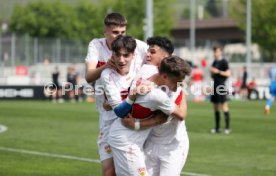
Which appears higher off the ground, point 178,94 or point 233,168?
point 178,94

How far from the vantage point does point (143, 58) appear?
28.4 feet

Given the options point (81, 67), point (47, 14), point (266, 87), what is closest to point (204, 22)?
point (47, 14)

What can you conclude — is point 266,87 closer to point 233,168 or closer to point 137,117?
point 233,168

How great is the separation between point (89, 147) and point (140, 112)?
9311 millimetres

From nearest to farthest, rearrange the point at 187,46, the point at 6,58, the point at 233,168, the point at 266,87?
the point at 233,168
the point at 266,87
the point at 6,58
the point at 187,46

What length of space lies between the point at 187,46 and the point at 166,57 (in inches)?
3024

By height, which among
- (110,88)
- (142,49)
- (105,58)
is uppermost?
(142,49)

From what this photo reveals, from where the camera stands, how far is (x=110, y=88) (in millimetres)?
8195

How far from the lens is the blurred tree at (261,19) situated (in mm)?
71312

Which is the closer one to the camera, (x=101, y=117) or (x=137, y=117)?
(x=137, y=117)

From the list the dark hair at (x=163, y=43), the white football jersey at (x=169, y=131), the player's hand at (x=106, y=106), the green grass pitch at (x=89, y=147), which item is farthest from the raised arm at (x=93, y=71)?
the green grass pitch at (x=89, y=147)

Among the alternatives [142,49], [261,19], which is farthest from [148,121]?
[261,19]

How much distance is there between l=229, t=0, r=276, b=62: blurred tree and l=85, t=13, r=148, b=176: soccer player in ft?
206

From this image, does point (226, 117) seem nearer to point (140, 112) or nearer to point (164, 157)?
point (164, 157)
